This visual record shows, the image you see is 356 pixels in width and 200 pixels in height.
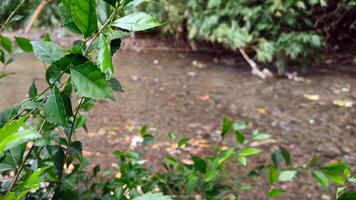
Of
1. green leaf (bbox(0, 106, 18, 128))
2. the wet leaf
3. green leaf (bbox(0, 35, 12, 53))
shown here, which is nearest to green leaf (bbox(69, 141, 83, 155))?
green leaf (bbox(0, 106, 18, 128))

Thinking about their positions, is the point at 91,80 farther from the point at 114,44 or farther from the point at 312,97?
the point at 312,97

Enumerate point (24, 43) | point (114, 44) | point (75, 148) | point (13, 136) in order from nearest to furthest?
1. point (13, 136)
2. point (114, 44)
3. point (24, 43)
4. point (75, 148)

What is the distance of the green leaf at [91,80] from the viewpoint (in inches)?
25.1

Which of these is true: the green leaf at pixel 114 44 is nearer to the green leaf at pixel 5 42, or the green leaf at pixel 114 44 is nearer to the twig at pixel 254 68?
the green leaf at pixel 5 42

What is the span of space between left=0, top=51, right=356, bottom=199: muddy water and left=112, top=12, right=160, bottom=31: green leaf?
2240 millimetres

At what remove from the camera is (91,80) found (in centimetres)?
65

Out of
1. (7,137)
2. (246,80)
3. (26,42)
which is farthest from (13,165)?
(246,80)

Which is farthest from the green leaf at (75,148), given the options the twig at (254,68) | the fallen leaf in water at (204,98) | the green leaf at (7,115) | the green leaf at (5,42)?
the twig at (254,68)

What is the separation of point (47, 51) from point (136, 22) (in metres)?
0.14

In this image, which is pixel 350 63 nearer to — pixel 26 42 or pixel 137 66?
pixel 137 66

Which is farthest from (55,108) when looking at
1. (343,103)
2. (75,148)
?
(343,103)

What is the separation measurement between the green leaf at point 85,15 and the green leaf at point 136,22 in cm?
4

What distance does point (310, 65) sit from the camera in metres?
5.59

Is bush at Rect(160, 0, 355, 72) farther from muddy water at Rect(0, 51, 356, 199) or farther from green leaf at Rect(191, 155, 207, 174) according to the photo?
green leaf at Rect(191, 155, 207, 174)
